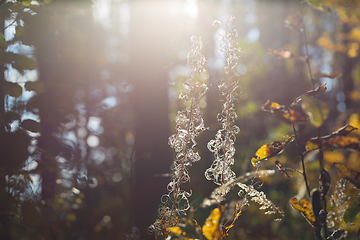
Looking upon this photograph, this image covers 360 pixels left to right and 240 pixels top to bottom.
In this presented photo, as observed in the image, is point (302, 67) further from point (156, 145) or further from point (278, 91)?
point (156, 145)

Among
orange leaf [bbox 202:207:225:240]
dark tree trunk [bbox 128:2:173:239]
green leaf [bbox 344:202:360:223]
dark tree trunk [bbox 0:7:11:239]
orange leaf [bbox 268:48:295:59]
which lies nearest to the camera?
orange leaf [bbox 202:207:225:240]

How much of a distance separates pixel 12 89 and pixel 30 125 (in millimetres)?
164

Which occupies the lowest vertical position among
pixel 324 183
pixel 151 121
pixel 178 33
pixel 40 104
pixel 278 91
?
pixel 278 91

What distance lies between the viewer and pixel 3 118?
0.84 m

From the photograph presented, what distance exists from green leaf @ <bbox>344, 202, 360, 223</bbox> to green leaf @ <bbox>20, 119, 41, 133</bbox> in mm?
1192

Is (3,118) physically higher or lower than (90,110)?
higher

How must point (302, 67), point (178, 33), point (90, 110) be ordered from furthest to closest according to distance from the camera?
point (302, 67)
point (178, 33)
point (90, 110)

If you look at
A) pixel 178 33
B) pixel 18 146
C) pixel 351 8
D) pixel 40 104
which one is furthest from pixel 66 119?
pixel 351 8

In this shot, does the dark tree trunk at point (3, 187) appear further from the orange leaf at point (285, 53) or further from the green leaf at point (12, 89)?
the orange leaf at point (285, 53)

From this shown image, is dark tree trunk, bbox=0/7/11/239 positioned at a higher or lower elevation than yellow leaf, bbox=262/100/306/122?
lower

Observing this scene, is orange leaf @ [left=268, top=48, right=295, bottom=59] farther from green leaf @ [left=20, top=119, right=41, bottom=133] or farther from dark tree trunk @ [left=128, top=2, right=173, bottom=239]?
green leaf @ [left=20, top=119, right=41, bottom=133]

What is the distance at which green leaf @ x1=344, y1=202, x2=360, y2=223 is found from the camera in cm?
67

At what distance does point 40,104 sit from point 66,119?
0.50ft

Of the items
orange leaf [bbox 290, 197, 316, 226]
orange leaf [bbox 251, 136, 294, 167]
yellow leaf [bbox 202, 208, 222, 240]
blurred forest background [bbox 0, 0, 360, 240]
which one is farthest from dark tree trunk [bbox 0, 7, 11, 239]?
orange leaf [bbox 290, 197, 316, 226]
